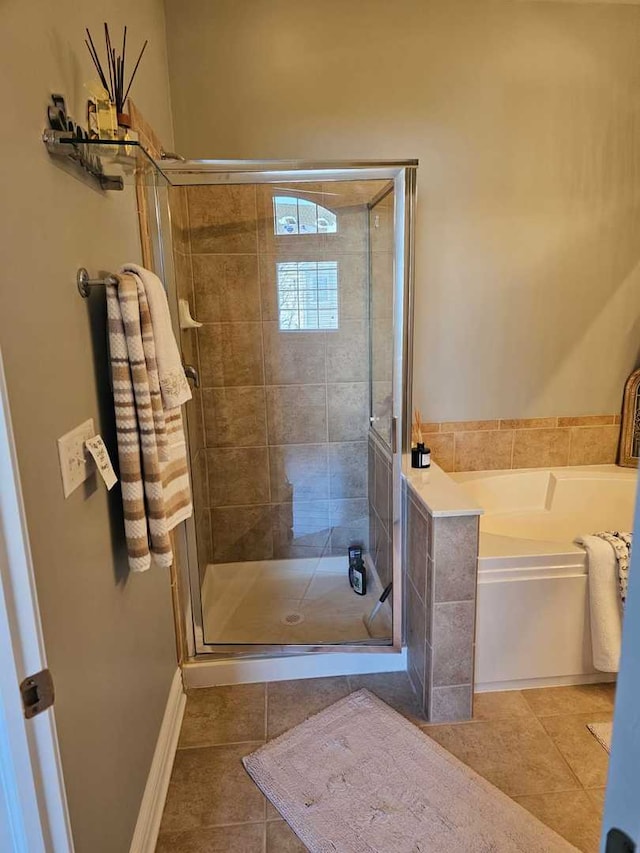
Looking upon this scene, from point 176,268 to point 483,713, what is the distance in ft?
7.13

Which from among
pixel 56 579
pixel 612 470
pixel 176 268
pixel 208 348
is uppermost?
pixel 176 268

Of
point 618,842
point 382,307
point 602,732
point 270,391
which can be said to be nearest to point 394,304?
point 382,307

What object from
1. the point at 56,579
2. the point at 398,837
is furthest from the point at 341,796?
the point at 56,579

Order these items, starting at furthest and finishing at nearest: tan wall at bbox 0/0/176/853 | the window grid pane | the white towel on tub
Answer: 1. the window grid pane
2. the white towel on tub
3. tan wall at bbox 0/0/176/853

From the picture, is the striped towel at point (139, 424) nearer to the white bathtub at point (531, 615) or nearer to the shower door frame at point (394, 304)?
the shower door frame at point (394, 304)

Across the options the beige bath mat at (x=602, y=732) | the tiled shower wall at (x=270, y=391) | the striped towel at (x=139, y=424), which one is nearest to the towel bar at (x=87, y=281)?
the striped towel at (x=139, y=424)

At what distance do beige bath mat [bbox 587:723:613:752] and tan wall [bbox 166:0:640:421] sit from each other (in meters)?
1.44

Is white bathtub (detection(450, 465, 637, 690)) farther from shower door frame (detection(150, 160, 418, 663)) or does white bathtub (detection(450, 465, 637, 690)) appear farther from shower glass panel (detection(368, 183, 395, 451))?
shower glass panel (detection(368, 183, 395, 451))

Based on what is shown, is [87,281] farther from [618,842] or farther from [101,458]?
[618,842]

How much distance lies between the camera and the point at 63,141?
1.08 metres

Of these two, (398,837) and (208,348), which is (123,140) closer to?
(208,348)

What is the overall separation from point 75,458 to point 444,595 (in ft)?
4.48

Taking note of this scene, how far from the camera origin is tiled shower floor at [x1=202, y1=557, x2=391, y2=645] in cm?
Result: 244

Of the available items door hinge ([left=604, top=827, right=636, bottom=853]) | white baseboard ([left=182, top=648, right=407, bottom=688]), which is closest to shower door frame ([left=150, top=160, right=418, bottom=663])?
white baseboard ([left=182, top=648, right=407, bottom=688])
